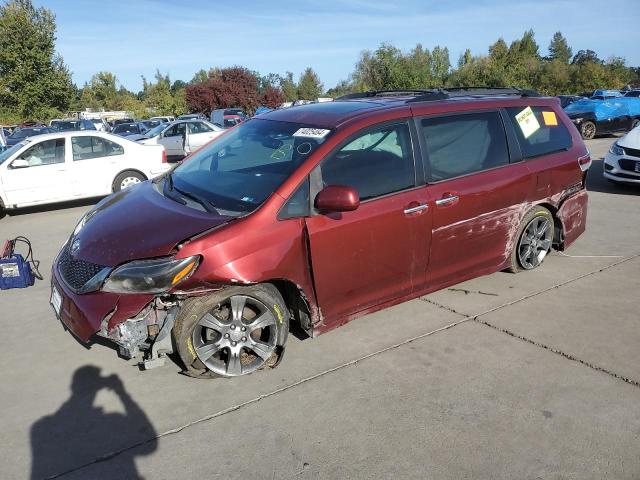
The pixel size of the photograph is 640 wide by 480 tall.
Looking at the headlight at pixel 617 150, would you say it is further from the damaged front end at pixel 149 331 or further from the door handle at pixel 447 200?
the damaged front end at pixel 149 331

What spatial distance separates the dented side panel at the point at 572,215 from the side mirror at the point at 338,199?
9.34 feet

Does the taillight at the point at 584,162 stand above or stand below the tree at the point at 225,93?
below

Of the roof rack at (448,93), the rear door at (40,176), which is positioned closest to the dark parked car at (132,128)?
the rear door at (40,176)

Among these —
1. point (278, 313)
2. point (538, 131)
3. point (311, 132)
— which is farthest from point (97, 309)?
point (538, 131)

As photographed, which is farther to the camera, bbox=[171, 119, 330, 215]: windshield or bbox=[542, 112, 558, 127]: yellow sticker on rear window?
bbox=[542, 112, 558, 127]: yellow sticker on rear window

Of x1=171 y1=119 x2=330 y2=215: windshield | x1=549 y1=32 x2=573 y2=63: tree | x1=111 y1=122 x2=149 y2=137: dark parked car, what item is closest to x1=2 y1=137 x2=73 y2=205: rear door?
x1=171 y1=119 x2=330 y2=215: windshield

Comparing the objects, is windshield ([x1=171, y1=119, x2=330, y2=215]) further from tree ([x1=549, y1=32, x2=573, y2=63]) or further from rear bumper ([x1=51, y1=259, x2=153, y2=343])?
tree ([x1=549, y1=32, x2=573, y2=63])

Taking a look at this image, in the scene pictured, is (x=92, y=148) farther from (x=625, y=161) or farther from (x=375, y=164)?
(x=625, y=161)

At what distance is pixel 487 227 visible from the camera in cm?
440

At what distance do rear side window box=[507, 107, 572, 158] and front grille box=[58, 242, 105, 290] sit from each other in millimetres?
3765

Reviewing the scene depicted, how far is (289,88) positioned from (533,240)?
2876 inches

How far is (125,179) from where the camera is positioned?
984 centimetres

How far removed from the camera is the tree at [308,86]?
75.4m

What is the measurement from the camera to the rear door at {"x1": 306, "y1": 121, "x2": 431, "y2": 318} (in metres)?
3.47
